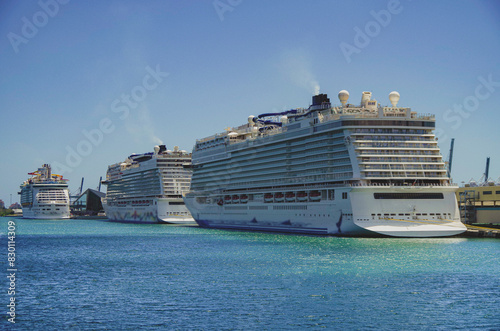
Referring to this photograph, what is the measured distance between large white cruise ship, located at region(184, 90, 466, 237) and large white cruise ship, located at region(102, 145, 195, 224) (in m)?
36.3

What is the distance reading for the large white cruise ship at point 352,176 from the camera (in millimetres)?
59500

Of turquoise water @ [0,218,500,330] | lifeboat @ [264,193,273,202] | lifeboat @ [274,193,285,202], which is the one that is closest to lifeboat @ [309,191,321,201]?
lifeboat @ [274,193,285,202]

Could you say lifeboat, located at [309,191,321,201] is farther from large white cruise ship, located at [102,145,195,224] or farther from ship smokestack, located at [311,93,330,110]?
large white cruise ship, located at [102,145,195,224]

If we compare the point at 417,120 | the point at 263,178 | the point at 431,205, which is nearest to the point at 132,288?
the point at 431,205

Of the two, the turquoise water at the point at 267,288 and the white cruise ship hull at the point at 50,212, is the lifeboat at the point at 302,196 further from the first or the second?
the white cruise ship hull at the point at 50,212

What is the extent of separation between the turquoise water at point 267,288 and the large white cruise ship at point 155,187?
65.4 metres

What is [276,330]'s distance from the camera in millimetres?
25234

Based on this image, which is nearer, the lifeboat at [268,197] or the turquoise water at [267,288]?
the turquoise water at [267,288]

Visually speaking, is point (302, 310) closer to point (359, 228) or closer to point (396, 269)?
point (396, 269)

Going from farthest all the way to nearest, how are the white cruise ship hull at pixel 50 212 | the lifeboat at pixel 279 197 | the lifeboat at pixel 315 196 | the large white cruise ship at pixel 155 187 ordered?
1. the white cruise ship hull at pixel 50 212
2. the large white cruise ship at pixel 155 187
3. the lifeboat at pixel 279 197
4. the lifeboat at pixel 315 196

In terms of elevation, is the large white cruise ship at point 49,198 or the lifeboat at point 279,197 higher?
the large white cruise ship at point 49,198

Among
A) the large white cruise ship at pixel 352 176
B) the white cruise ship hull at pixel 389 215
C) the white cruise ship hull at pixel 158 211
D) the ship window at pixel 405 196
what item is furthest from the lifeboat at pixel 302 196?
the white cruise ship hull at pixel 158 211

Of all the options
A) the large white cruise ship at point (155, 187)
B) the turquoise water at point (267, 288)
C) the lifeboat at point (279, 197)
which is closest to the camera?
the turquoise water at point (267, 288)

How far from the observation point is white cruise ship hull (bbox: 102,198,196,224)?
121681 mm
